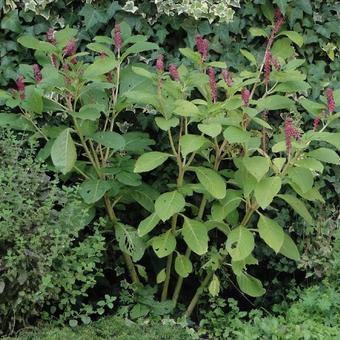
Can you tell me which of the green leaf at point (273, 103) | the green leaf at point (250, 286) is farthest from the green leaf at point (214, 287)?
the green leaf at point (273, 103)

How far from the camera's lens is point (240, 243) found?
449 centimetres

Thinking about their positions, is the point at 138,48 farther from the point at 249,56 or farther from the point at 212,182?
the point at 212,182

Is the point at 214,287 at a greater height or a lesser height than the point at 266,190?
lesser

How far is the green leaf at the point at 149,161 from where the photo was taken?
4.40 meters

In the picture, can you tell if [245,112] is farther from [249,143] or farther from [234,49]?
[234,49]

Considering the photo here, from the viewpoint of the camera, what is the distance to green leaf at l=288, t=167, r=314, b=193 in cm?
434

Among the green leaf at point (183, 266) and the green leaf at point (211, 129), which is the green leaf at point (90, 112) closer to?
the green leaf at point (211, 129)

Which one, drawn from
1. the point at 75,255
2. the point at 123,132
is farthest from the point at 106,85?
the point at 75,255

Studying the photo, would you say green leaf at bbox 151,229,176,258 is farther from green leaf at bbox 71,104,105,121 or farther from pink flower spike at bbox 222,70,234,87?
pink flower spike at bbox 222,70,234,87

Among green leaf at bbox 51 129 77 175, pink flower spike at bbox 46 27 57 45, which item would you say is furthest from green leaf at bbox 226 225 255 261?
pink flower spike at bbox 46 27 57 45

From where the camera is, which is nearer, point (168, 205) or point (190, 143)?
point (190, 143)

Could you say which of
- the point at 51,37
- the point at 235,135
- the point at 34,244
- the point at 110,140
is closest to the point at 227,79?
the point at 235,135

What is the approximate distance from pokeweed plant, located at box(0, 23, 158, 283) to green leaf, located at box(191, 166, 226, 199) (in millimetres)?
400

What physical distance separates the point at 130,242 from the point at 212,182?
651 mm
